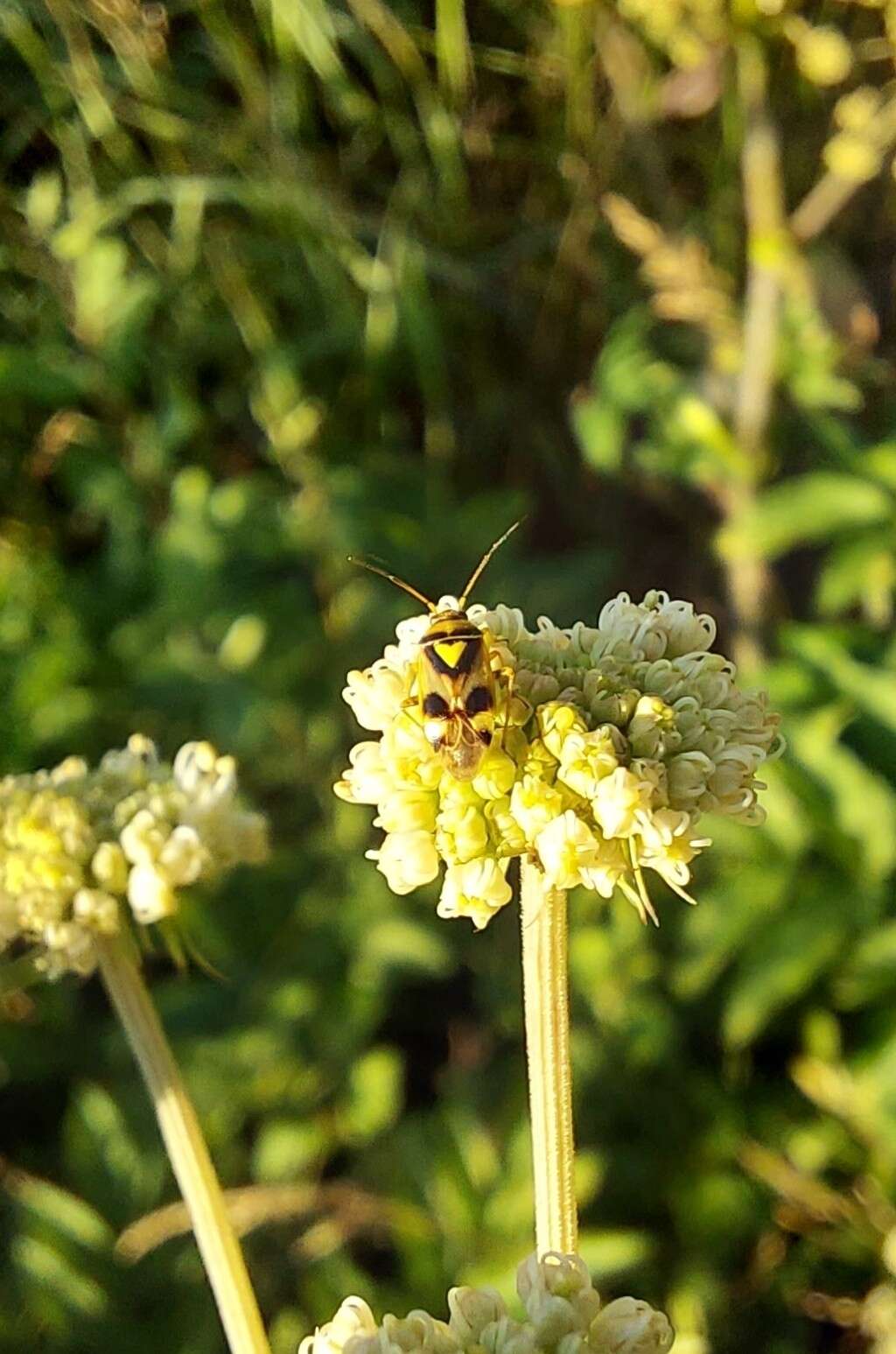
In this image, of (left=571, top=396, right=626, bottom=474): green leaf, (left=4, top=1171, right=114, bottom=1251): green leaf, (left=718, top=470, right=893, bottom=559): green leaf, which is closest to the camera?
(left=4, top=1171, right=114, bottom=1251): green leaf

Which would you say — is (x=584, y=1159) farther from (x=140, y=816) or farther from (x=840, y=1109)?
(x=140, y=816)

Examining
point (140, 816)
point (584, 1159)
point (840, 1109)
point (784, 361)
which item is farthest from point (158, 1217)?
point (784, 361)

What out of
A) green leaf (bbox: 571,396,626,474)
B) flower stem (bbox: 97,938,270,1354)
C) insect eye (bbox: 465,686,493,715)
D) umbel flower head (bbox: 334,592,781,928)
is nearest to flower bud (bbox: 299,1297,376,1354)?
flower stem (bbox: 97,938,270,1354)

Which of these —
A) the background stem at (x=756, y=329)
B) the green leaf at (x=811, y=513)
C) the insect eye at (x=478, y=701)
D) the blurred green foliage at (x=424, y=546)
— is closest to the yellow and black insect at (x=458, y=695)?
the insect eye at (x=478, y=701)

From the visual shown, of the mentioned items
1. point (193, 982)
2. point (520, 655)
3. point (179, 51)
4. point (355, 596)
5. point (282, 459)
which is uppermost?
point (179, 51)

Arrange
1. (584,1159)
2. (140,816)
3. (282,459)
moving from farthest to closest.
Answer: (282,459), (584,1159), (140,816)

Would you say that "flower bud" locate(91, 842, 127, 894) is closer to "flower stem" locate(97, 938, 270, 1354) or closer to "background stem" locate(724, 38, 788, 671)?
"flower stem" locate(97, 938, 270, 1354)

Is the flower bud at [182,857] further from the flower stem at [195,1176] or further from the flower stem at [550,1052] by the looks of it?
the flower stem at [550,1052]
